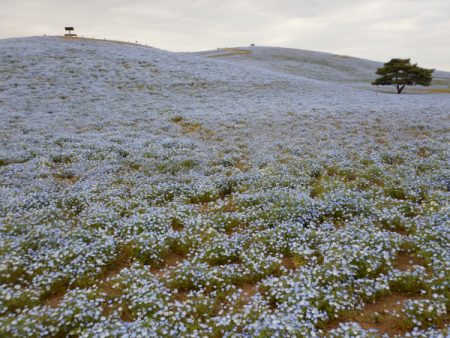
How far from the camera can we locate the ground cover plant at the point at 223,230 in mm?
5797

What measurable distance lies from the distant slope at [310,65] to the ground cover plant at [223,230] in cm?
4594

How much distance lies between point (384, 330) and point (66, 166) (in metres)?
13.5

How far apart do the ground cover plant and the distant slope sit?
1808 inches

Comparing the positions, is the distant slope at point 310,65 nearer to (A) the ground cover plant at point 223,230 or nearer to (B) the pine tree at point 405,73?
(B) the pine tree at point 405,73

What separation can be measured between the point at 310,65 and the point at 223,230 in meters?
69.8

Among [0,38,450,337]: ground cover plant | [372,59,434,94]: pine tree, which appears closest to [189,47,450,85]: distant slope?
[372,59,434,94]: pine tree

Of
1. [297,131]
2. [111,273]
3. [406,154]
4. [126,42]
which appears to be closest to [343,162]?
[406,154]

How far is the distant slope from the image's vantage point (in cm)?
6372

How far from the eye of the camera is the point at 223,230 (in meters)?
8.91

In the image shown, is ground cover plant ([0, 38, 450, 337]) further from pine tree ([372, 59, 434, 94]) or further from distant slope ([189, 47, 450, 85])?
distant slope ([189, 47, 450, 85])

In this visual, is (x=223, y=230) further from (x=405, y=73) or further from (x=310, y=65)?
(x=310, y=65)

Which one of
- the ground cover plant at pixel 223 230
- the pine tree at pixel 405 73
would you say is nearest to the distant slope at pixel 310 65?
the pine tree at pixel 405 73

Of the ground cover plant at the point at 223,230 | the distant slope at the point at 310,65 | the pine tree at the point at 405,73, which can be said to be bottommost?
the ground cover plant at the point at 223,230

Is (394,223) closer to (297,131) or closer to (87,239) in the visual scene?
(87,239)
